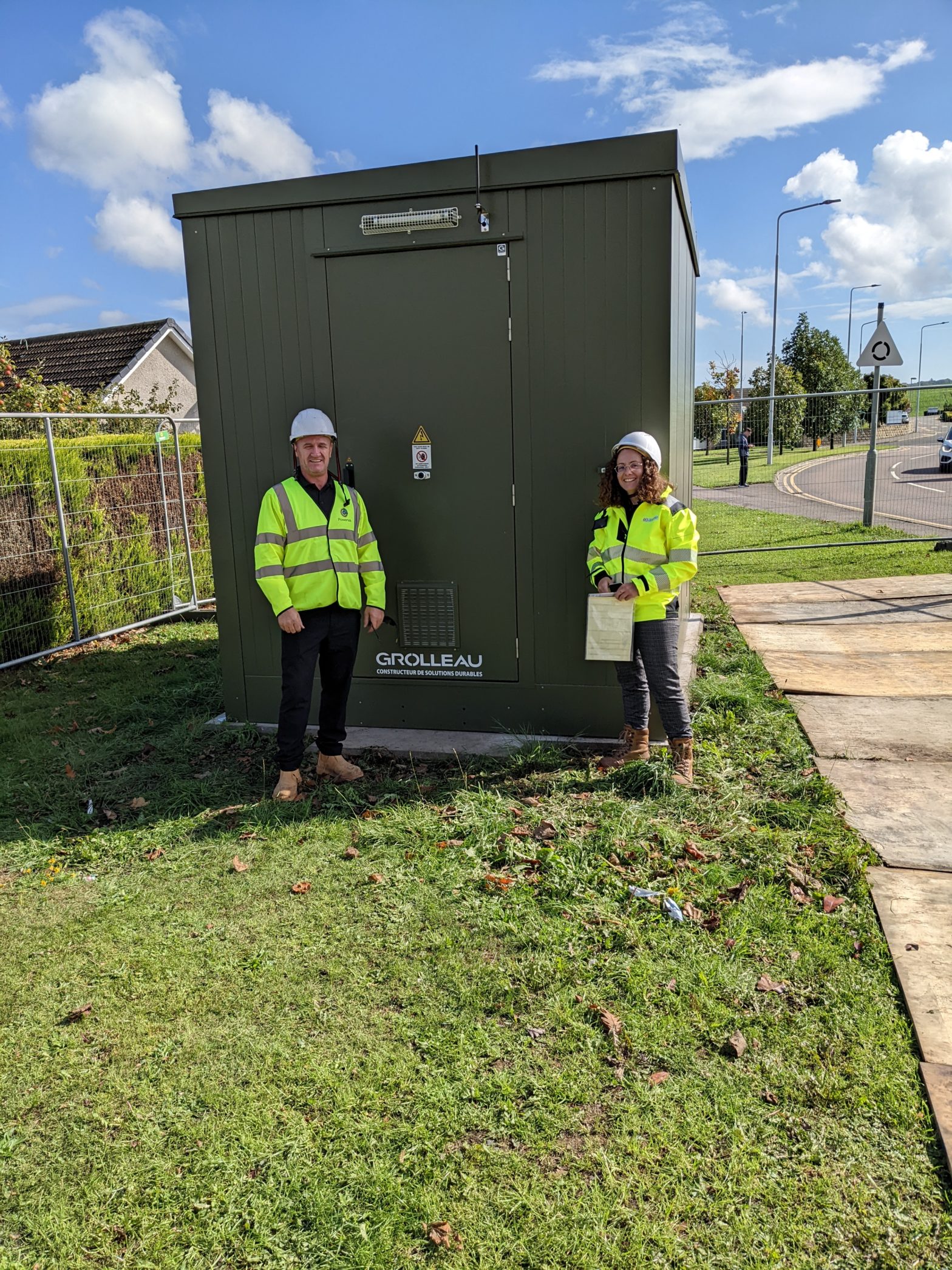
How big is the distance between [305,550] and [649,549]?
77.3 inches

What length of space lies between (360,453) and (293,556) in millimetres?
1155

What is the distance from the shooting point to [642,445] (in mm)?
5055

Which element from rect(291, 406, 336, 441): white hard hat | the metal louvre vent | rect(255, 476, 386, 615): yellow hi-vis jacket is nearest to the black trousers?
rect(255, 476, 386, 615): yellow hi-vis jacket

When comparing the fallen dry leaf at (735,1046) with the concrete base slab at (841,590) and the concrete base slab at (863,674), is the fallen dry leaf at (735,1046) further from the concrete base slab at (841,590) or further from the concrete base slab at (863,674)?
the concrete base slab at (841,590)

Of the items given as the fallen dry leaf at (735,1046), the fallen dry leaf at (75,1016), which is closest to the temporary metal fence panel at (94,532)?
the fallen dry leaf at (75,1016)

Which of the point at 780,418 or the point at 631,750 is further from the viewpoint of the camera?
the point at 780,418

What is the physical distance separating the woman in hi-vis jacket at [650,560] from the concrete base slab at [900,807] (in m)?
0.89

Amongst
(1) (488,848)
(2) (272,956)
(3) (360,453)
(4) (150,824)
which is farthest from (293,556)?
(2) (272,956)

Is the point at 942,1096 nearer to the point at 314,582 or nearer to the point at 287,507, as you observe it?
the point at 314,582

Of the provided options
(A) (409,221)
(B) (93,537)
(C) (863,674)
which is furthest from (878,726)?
(B) (93,537)

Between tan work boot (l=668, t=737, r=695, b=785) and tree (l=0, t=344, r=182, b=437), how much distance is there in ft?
25.1

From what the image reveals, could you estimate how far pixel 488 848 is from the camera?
453 cm

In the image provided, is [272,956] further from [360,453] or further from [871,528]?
[871,528]

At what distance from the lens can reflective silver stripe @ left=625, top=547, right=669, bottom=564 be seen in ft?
17.0
